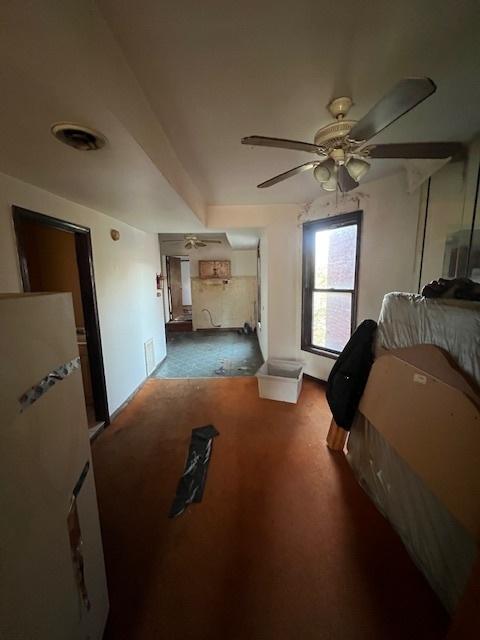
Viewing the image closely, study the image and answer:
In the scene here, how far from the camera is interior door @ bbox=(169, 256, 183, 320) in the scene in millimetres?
6863

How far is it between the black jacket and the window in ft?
3.78

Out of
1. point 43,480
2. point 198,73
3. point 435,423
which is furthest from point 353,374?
point 198,73

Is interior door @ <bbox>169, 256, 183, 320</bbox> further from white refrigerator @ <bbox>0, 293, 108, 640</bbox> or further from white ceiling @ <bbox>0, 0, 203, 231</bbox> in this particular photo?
white refrigerator @ <bbox>0, 293, 108, 640</bbox>

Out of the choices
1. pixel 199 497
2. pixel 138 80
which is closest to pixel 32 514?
pixel 199 497

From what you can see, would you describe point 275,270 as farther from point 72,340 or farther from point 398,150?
point 72,340

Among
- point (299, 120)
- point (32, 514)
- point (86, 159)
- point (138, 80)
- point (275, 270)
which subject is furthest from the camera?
point (275, 270)

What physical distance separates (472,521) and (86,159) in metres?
2.43

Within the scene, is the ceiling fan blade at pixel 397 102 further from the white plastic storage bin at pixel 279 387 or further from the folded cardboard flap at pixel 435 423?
the white plastic storage bin at pixel 279 387

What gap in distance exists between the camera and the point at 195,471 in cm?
185

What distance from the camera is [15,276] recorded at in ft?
5.09

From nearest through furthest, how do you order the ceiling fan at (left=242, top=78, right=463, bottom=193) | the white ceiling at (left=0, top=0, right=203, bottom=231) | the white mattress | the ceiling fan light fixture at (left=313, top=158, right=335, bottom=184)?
the white ceiling at (left=0, top=0, right=203, bottom=231) < the white mattress < the ceiling fan at (left=242, top=78, right=463, bottom=193) < the ceiling fan light fixture at (left=313, top=158, right=335, bottom=184)

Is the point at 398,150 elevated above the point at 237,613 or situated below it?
above

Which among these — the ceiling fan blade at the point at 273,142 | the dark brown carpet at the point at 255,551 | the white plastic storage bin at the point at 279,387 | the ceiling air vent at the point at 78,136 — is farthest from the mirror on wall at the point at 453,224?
the ceiling air vent at the point at 78,136

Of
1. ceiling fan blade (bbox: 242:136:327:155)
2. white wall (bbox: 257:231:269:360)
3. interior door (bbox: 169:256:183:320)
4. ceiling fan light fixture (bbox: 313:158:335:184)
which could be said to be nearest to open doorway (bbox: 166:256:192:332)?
interior door (bbox: 169:256:183:320)
